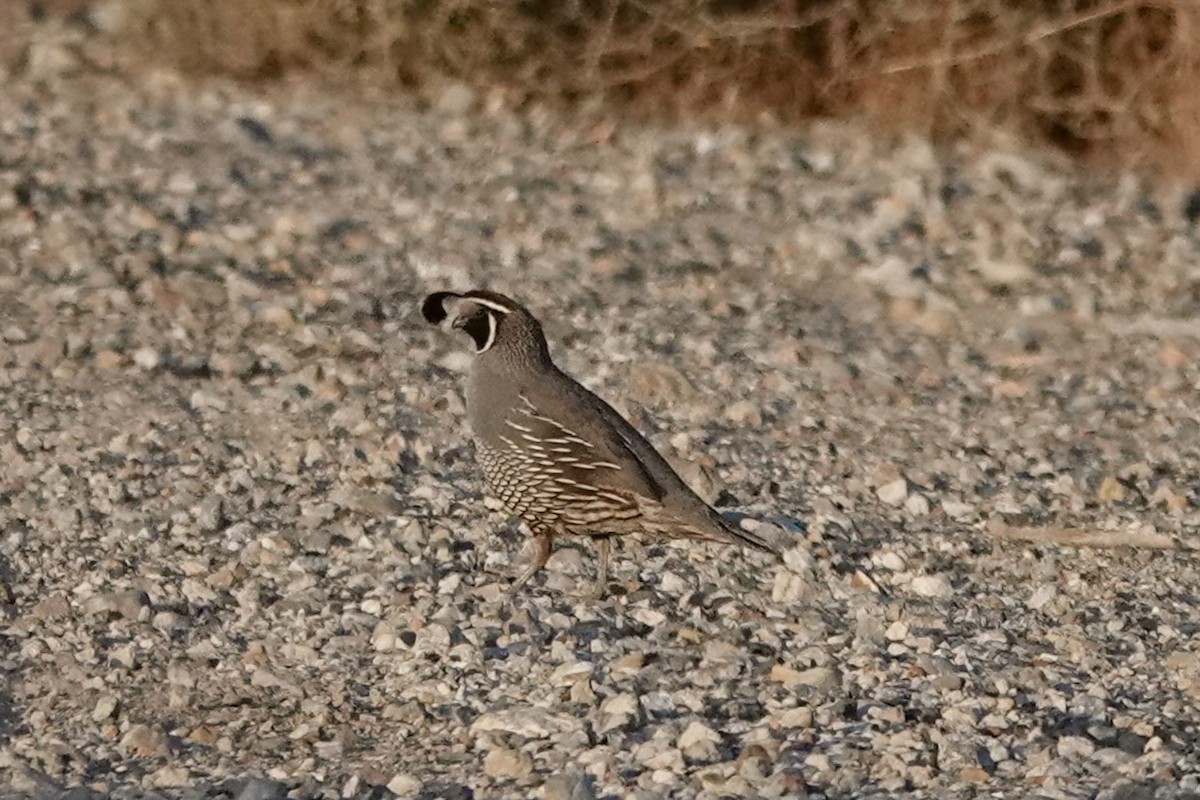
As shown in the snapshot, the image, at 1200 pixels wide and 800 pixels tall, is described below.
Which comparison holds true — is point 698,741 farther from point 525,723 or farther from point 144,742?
point 144,742

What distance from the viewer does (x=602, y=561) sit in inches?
269

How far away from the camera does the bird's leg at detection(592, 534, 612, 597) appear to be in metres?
6.74

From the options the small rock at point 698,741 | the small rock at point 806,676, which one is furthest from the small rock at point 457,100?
the small rock at point 698,741

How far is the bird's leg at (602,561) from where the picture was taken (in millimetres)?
6742

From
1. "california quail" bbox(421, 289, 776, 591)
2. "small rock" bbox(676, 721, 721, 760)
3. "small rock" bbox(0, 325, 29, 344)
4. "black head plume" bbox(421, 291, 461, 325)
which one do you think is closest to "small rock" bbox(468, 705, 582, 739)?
"small rock" bbox(676, 721, 721, 760)

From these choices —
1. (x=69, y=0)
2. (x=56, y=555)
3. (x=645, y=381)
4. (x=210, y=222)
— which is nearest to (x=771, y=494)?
(x=645, y=381)

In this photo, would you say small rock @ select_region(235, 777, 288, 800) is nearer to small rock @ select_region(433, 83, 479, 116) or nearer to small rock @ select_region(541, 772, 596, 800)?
small rock @ select_region(541, 772, 596, 800)

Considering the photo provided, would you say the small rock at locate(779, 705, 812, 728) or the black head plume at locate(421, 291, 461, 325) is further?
the black head plume at locate(421, 291, 461, 325)

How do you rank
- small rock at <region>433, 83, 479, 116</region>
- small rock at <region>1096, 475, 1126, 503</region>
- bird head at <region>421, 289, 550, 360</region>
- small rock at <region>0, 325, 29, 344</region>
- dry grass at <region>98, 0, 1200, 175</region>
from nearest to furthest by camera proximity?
bird head at <region>421, 289, 550, 360</region> < small rock at <region>1096, 475, 1126, 503</region> < small rock at <region>0, 325, 29, 344</region> < dry grass at <region>98, 0, 1200, 175</region> < small rock at <region>433, 83, 479, 116</region>

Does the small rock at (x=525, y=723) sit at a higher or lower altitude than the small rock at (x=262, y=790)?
higher

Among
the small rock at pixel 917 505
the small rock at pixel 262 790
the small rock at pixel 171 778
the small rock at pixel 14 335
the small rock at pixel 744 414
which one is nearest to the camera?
the small rock at pixel 262 790

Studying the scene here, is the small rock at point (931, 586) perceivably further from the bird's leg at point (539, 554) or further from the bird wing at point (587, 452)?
the bird's leg at point (539, 554)

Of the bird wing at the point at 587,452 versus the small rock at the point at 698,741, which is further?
the bird wing at the point at 587,452

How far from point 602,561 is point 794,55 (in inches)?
241
